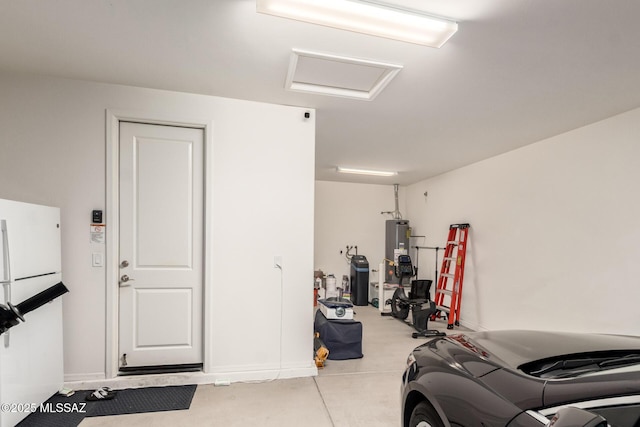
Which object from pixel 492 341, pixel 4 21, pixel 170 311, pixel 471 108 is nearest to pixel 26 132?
pixel 4 21

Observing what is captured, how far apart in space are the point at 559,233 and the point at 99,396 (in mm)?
5069

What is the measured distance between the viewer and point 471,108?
10.0 ft

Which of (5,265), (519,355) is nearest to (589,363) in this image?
(519,355)

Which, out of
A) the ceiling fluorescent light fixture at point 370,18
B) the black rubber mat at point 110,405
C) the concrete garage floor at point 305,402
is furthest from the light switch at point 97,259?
the ceiling fluorescent light fixture at point 370,18

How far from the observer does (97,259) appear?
2.77 m

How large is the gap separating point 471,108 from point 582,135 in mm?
1516

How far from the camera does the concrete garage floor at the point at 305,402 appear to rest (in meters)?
2.33

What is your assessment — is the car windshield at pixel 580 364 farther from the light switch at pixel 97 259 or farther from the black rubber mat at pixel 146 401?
the light switch at pixel 97 259

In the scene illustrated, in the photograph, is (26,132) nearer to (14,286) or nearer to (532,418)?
(14,286)

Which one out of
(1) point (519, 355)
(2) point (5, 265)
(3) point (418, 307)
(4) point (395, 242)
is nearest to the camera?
(1) point (519, 355)

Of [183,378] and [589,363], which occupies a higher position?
[589,363]

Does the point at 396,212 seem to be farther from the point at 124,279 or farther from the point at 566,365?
the point at 566,365

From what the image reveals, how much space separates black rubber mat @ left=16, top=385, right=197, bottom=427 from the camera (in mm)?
2277

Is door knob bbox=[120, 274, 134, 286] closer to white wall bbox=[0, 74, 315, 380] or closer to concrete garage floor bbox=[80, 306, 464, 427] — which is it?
white wall bbox=[0, 74, 315, 380]
